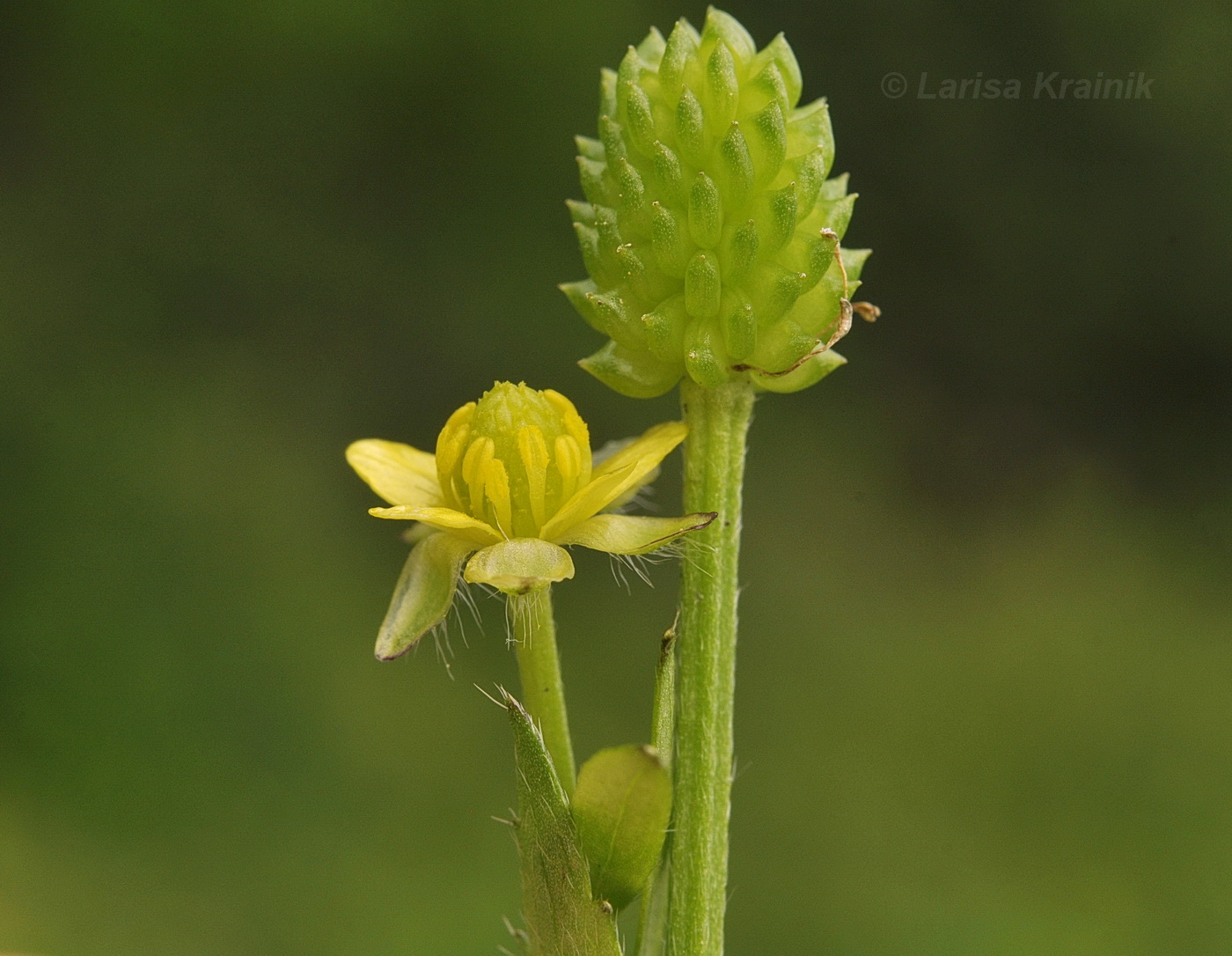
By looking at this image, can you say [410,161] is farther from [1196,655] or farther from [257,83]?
[1196,655]

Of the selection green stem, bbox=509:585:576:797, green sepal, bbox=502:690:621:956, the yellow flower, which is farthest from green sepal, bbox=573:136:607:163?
green sepal, bbox=502:690:621:956

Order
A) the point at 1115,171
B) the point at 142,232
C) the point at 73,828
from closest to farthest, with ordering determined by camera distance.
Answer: the point at 73,828
the point at 142,232
the point at 1115,171

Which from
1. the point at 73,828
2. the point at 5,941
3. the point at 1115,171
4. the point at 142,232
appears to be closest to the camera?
the point at 5,941

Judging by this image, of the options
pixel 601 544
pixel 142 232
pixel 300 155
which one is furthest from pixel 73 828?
pixel 601 544

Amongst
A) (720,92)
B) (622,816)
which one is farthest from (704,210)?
(622,816)

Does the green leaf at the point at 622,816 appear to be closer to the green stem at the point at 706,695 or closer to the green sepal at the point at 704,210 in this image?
the green stem at the point at 706,695

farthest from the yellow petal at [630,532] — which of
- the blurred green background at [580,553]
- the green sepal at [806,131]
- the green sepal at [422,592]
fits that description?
the blurred green background at [580,553]

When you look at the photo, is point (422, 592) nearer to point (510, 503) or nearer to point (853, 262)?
point (510, 503)
